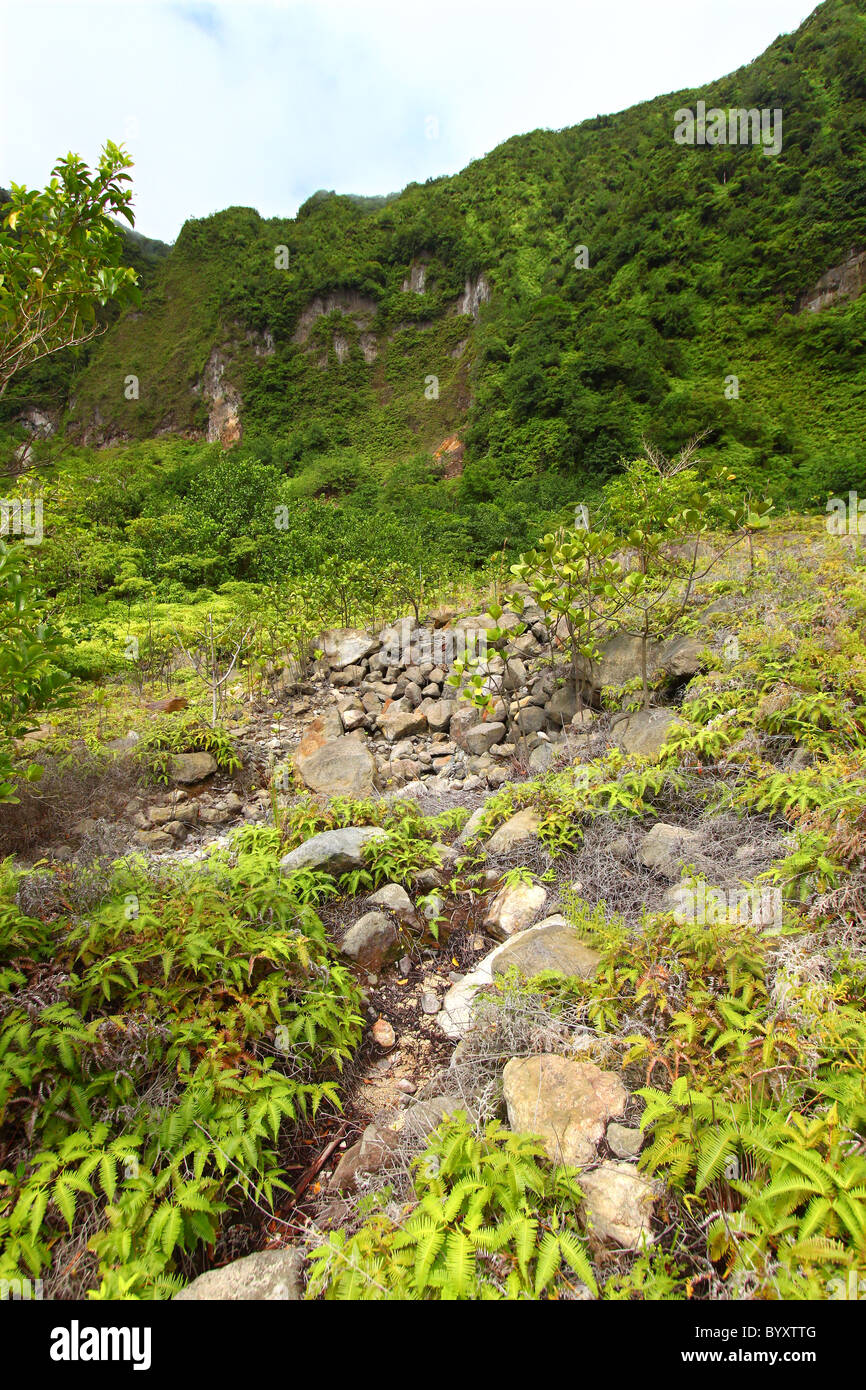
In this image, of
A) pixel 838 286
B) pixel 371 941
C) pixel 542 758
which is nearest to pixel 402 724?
pixel 542 758

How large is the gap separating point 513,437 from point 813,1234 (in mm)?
30322

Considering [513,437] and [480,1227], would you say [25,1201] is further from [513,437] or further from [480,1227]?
[513,437]

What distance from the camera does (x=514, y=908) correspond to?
11.2ft

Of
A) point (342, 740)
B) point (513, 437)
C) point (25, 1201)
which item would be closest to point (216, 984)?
Answer: point (25, 1201)

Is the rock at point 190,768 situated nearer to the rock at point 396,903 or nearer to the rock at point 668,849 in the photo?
the rock at point 396,903

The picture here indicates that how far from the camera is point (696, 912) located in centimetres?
258

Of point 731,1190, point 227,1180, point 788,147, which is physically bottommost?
point 227,1180

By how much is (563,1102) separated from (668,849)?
1595 mm

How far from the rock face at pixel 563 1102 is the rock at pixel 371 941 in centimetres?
118

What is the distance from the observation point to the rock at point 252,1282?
166 centimetres

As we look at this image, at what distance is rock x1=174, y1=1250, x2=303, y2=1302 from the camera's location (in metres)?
1.66

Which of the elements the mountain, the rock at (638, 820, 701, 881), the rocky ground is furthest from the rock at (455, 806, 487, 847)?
the mountain

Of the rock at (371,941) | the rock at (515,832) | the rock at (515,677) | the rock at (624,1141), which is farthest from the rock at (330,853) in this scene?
the rock at (515,677)

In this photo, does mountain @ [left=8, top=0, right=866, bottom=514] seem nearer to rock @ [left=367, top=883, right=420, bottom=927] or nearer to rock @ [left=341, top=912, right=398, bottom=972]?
rock @ [left=367, top=883, right=420, bottom=927]
